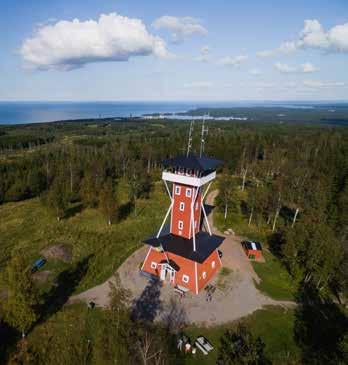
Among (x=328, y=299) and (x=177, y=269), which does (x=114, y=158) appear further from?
(x=328, y=299)

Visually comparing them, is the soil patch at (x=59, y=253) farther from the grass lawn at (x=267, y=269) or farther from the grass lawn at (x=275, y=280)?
the grass lawn at (x=275, y=280)

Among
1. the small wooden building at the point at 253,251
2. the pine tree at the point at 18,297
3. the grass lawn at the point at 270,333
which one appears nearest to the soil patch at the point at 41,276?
the pine tree at the point at 18,297

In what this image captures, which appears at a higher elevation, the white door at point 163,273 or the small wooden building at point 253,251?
the white door at point 163,273

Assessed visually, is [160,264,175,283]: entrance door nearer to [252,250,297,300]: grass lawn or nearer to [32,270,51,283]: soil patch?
[252,250,297,300]: grass lawn

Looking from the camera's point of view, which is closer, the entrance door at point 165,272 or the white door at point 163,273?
the entrance door at point 165,272

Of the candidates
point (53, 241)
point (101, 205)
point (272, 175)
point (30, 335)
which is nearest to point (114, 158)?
point (101, 205)

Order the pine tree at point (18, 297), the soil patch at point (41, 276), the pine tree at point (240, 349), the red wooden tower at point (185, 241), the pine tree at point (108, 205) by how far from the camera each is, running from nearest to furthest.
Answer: the pine tree at point (240, 349), the pine tree at point (18, 297), the red wooden tower at point (185, 241), the soil patch at point (41, 276), the pine tree at point (108, 205)

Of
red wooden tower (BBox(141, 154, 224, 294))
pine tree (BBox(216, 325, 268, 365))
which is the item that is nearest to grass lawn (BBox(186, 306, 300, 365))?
pine tree (BBox(216, 325, 268, 365))
